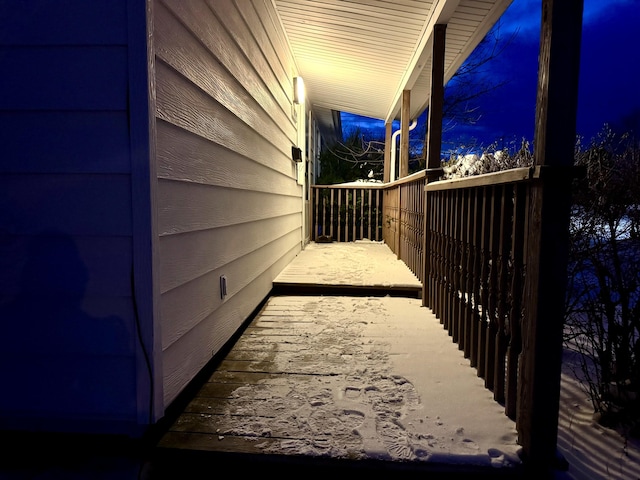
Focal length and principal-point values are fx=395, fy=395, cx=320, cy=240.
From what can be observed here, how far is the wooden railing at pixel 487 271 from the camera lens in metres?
1.49

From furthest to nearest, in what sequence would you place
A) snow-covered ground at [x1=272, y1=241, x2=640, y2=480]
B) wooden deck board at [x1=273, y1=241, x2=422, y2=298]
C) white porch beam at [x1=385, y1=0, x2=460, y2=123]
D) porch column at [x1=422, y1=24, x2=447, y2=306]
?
1. wooden deck board at [x1=273, y1=241, x2=422, y2=298]
2. porch column at [x1=422, y1=24, x2=447, y2=306]
3. white porch beam at [x1=385, y1=0, x2=460, y2=123]
4. snow-covered ground at [x1=272, y1=241, x2=640, y2=480]

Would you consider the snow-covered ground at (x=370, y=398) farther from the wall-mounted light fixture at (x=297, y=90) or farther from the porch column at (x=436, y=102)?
the wall-mounted light fixture at (x=297, y=90)

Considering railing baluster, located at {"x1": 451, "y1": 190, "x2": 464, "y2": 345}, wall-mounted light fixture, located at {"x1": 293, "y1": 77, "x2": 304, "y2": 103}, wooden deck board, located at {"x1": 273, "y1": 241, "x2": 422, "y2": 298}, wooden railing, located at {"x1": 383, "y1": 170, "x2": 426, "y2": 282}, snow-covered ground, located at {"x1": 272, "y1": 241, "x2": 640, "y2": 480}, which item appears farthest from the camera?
wall-mounted light fixture, located at {"x1": 293, "y1": 77, "x2": 304, "y2": 103}

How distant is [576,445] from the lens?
1574 mm

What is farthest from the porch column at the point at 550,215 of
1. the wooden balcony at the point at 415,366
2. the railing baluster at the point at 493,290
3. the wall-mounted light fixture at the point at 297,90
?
the wall-mounted light fixture at the point at 297,90

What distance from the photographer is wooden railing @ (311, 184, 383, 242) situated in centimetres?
739

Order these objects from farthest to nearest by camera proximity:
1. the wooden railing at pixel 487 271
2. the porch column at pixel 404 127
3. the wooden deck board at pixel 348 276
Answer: the porch column at pixel 404 127
the wooden deck board at pixel 348 276
the wooden railing at pixel 487 271

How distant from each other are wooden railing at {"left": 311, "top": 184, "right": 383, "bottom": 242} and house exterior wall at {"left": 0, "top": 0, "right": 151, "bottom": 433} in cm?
604

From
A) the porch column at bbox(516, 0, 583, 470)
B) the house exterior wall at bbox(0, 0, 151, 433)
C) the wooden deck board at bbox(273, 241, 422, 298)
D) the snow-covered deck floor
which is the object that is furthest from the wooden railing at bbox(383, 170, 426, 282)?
the house exterior wall at bbox(0, 0, 151, 433)

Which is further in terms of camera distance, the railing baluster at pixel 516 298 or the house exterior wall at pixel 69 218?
the railing baluster at pixel 516 298

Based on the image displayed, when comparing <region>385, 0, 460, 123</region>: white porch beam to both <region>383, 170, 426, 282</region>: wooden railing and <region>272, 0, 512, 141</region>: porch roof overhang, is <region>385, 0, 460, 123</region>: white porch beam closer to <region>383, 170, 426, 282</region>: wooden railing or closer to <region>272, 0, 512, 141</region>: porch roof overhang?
<region>272, 0, 512, 141</region>: porch roof overhang

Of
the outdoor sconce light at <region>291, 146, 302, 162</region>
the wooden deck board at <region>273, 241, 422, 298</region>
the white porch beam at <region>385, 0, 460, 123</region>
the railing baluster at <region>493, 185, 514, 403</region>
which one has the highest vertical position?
the white porch beam at <region>385, 0, 460, 123</region>

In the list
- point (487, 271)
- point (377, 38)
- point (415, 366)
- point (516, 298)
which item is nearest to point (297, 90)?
point (377, 38)

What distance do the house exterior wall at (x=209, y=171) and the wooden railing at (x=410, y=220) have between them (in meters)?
1.42
